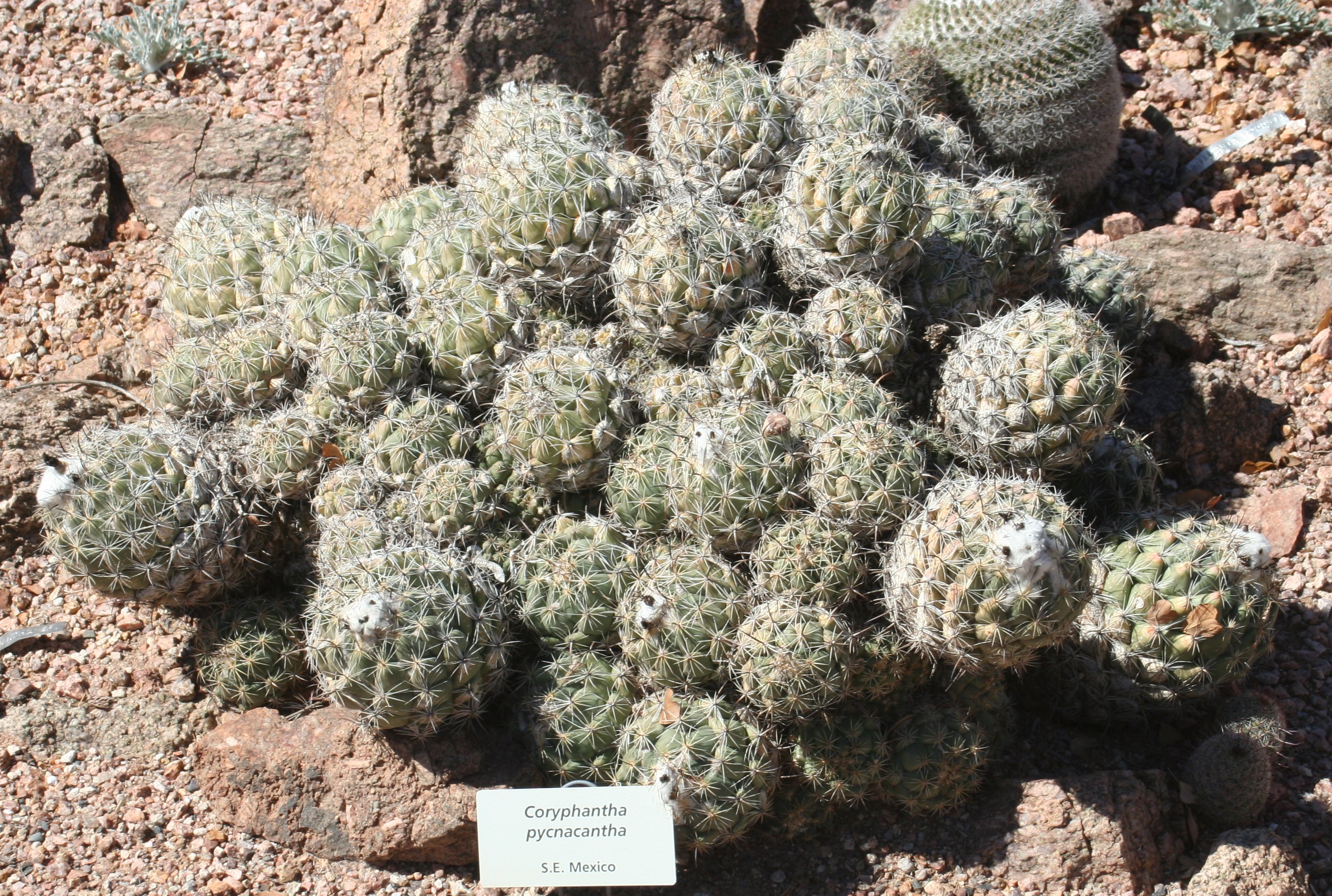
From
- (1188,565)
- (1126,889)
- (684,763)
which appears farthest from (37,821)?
(1188,565)

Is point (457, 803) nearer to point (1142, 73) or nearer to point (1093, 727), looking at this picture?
point (1093, 727)

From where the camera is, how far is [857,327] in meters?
4.14

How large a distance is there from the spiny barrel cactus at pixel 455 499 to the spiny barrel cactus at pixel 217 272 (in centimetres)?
119

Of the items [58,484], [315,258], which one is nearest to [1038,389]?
[315,258]

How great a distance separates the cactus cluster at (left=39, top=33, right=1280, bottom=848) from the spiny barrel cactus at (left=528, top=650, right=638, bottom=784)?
0.04ft

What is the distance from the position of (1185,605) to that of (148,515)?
3661 millimetres

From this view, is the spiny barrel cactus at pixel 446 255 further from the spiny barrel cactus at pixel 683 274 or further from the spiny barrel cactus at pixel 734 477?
the spiny barrel cactus at pixel 734 477

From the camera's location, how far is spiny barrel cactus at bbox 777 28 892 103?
5.13m

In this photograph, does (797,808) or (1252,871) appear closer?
(1252,871)

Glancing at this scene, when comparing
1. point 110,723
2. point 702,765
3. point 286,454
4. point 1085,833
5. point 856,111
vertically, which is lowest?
point 110,723

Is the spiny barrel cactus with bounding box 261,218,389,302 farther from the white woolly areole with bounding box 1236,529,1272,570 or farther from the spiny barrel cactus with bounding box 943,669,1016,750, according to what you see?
the white woolly areole with bounding box 1236,529,1272,570

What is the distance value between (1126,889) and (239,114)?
19.6 ft

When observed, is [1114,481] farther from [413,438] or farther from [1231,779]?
[413,438]

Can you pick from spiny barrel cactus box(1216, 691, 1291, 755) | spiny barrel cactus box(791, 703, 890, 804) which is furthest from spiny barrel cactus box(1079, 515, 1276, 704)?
spiny barrel cactus box(791, 703, 890, 804)
